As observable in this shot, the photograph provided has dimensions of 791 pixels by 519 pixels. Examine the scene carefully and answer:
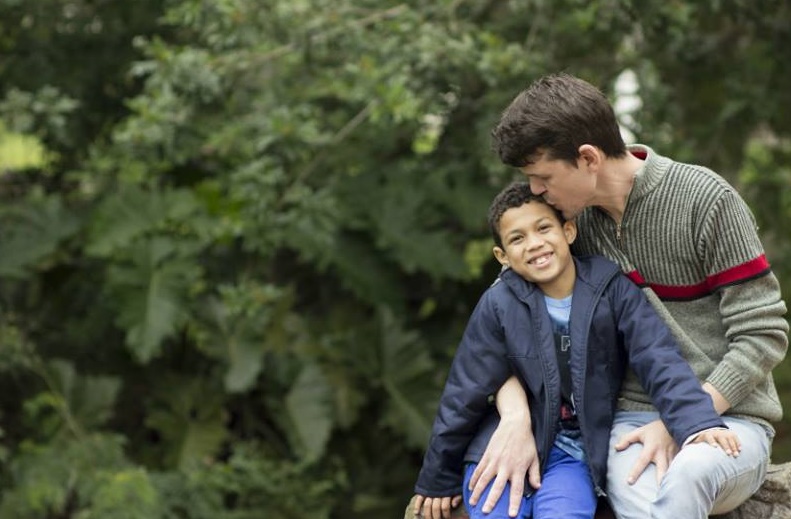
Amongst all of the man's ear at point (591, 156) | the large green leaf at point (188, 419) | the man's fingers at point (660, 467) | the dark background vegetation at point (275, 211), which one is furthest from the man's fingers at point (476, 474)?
the large green leaf at point (188, 419)

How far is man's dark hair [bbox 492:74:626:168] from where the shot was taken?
3076 millimetres

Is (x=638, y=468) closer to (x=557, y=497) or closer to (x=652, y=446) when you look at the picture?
(x=652, y=446)

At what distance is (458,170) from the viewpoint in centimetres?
656

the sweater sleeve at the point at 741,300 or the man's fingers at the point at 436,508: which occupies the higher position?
the sweater sleeve at the point at 741,300

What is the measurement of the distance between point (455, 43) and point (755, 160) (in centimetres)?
213

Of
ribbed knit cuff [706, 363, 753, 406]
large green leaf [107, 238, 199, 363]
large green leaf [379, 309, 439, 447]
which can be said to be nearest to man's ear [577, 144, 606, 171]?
ribbed knit cuff [706, 363, 753, 406]

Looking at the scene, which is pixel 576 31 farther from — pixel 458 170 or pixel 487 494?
pixel 487 494

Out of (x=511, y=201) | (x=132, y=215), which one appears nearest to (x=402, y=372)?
(x=132, y=215)

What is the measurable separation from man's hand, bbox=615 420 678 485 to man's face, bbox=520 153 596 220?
1.79 ft

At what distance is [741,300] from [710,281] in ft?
0.31

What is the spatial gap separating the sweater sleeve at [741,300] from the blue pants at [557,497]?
1.27 ft

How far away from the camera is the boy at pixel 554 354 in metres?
3.12

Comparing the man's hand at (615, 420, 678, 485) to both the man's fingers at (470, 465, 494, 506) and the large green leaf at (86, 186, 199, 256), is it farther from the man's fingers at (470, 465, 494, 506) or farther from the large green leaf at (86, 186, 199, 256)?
the large green leaf at (86, 186, 199, 256)

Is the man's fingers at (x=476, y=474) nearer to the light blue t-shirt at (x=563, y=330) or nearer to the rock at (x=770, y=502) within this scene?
the light blue t-shirt at (x=563, y=330)
